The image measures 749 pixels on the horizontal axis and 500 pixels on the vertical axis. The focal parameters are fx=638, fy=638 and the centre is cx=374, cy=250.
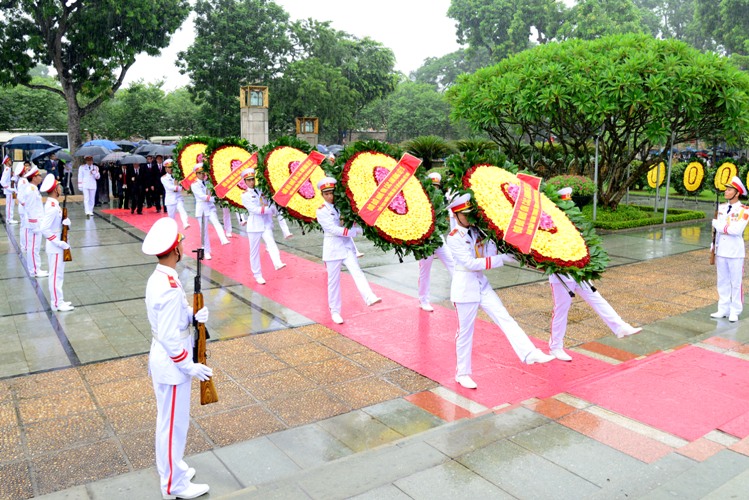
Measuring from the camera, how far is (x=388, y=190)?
7.11m

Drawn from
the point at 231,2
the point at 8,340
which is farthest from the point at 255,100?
the point at 8,340

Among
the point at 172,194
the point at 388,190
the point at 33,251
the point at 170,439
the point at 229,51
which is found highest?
the point at 229,51

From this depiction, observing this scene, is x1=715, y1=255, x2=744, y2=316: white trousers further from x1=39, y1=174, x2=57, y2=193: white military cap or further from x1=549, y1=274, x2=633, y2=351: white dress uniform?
x1=39, y1=174, x2=57, y2=193: white military cap

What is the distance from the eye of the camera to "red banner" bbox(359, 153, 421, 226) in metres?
7.07

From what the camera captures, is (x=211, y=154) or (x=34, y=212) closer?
(x=34, y=212)

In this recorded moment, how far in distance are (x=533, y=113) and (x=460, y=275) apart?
11.6 metres

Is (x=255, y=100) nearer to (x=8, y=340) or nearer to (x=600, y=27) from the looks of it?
(x=8, y=340)

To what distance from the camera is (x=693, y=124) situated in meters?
17.2

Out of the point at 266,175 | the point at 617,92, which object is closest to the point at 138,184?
the point at 266,175

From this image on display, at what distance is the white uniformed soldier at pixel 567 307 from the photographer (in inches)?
256

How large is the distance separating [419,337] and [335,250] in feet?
5.12

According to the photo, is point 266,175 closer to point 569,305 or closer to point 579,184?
point 569,305

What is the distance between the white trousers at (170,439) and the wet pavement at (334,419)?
9.4 inches

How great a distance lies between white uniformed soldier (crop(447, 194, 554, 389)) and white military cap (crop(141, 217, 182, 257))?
271 cm
